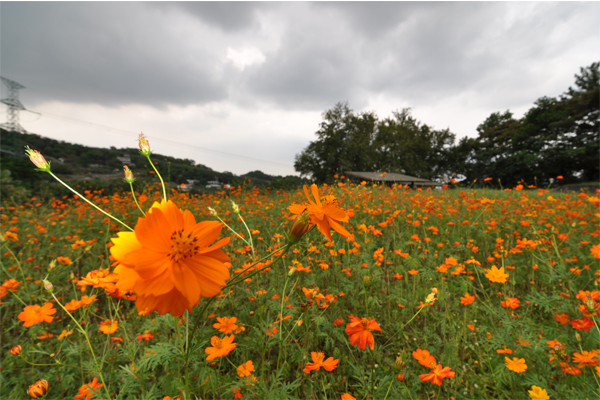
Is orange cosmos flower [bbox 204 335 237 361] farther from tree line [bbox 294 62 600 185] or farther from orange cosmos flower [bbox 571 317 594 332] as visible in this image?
tree line [bbox 294 62 600 185]

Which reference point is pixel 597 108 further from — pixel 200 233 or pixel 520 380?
pixel 200 233

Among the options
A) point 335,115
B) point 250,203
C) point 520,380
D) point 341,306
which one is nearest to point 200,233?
point 341,306

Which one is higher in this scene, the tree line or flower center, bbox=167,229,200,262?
the tree line

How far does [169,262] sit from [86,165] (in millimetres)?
10062

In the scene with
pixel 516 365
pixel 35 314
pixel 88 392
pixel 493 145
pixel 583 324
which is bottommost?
pixel 88 392

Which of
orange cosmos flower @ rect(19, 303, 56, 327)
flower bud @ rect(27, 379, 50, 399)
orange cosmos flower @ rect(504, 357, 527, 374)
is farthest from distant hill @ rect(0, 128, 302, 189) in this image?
orange cosmos flower @ rect(504, 357, 527, 374)

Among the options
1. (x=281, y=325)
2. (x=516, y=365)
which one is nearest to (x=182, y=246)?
(x=281, y=325)

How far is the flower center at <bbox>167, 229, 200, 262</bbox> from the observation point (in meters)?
0.42

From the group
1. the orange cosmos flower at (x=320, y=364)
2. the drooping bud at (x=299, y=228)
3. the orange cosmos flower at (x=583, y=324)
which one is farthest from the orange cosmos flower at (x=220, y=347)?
the orange cosmos flower at (x=583, y=324)

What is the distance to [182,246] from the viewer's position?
0.43 meters

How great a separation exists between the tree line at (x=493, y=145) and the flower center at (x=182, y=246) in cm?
1688

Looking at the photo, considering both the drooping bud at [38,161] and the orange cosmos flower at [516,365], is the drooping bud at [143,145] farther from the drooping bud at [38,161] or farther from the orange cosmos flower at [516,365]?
the orange cosmos flower at [516,365]

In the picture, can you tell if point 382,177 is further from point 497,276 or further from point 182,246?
point 182,246

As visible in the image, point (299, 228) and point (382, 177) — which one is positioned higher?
point (382, 177)
